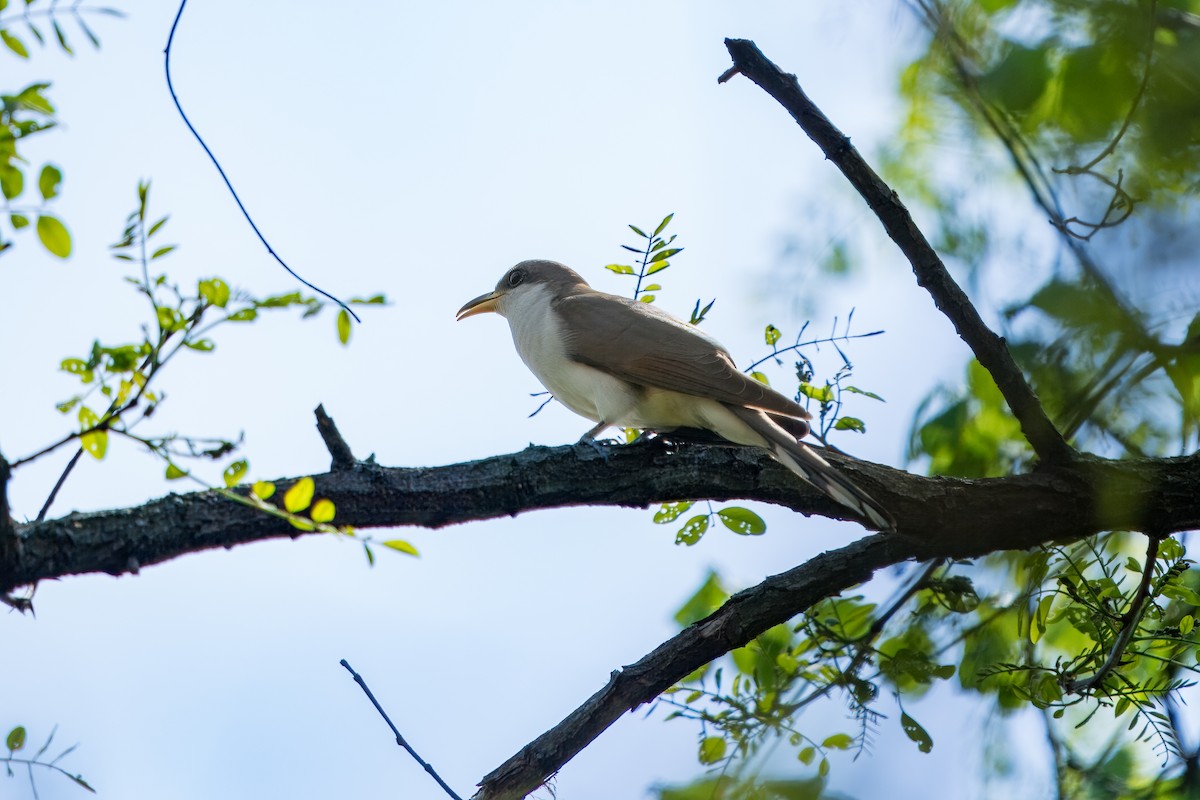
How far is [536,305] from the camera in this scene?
645 centimetres

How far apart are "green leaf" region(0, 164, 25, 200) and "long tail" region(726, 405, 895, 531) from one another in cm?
287

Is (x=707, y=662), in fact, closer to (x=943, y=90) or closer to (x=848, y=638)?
(x=848, y=638)

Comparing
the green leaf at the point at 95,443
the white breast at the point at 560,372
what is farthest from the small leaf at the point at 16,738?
the white breast at the point at 560,372

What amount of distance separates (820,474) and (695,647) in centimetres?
89

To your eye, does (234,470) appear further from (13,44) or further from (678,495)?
(678,495)

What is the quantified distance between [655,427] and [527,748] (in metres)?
2.20

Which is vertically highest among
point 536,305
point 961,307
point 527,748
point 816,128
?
point 536,305

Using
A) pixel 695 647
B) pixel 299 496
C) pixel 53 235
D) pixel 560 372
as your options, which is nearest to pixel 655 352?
pixel 560 372

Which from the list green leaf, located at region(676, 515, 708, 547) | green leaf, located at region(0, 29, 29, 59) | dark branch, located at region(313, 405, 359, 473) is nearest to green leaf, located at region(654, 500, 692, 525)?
green leaf, located at region(676, 515, 708, 547)

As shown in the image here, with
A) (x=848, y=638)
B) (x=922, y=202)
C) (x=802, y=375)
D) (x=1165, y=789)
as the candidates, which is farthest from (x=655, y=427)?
(x=1165, y=789)

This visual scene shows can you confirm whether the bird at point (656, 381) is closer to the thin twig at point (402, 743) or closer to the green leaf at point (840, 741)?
the green leaf at point (840, 741)

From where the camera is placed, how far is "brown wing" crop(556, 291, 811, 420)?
469 centimetres

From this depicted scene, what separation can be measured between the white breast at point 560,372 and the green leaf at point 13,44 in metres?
3.10

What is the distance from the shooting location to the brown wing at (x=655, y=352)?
15.4ft
